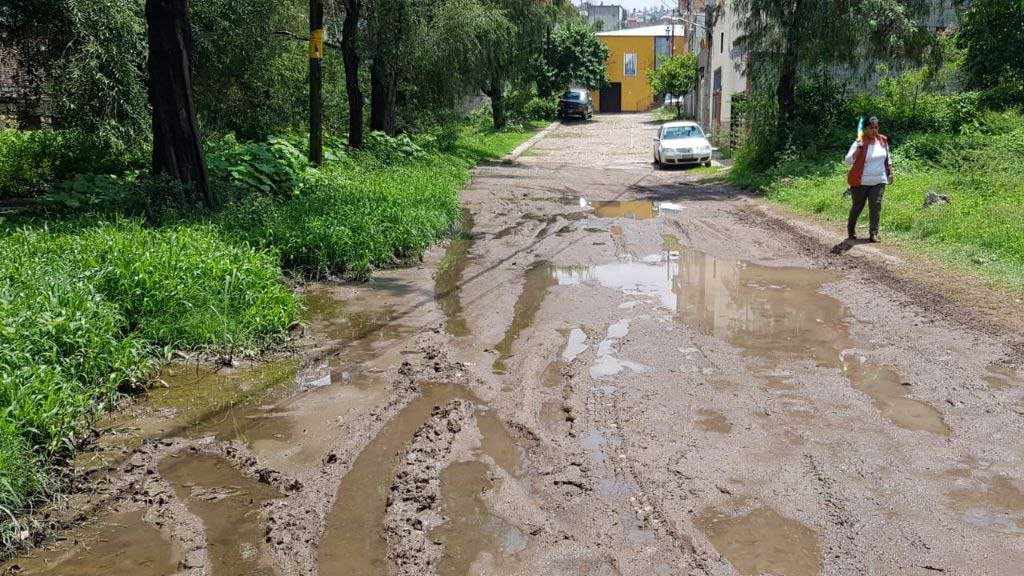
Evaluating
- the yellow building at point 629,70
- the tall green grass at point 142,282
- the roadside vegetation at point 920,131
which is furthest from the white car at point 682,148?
the yellow building at point 629,70

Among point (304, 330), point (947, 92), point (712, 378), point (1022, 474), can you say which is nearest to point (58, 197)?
point (304, 330)

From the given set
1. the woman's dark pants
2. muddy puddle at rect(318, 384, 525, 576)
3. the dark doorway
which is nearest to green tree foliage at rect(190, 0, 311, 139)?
the woman's dark pants

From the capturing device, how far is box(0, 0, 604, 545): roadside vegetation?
19.4 feet

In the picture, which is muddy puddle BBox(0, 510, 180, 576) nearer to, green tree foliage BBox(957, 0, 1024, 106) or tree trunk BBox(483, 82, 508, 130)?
green tree foliage BBox(957, 0, 1024, 106)

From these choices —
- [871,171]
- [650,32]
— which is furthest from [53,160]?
[650,32]

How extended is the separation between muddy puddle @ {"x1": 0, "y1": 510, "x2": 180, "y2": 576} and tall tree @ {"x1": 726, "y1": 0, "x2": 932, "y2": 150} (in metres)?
18.7

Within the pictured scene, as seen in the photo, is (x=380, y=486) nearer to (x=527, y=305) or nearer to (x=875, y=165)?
(x=527, y=305)

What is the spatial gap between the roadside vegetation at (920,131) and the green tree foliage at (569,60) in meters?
35.5

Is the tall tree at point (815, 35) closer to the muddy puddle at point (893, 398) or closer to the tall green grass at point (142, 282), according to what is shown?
the tall green grass at point (142, 282)

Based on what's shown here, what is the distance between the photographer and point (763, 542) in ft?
13.5

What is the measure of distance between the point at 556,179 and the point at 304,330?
626 inches

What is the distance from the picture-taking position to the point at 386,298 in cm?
944

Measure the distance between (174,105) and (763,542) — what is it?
1023 centimetres

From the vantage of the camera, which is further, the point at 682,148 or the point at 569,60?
the point at 569,60
